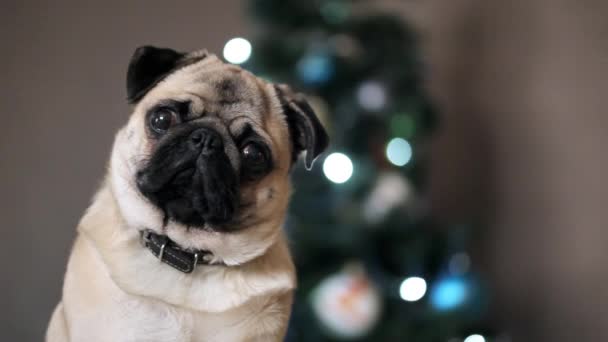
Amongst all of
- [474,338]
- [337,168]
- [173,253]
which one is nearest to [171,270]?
[173,253]

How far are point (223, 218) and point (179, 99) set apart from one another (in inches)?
11.1

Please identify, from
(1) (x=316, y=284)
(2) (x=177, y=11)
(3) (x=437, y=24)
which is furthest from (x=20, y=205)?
(3) (x=437, y=24)

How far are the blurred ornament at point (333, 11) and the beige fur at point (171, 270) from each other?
127 centimetres

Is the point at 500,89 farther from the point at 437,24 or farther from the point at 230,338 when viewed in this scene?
the point at 230,338

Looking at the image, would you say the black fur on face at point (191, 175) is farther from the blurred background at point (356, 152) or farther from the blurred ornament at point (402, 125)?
the blurred ornament at point (402, 125)

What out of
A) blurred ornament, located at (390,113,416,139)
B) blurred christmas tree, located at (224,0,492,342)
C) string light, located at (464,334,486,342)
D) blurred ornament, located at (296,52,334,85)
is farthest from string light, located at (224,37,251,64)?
string light, located at (464,334,486,342)

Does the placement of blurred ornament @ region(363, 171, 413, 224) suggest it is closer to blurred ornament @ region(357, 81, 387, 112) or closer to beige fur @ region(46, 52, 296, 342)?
blurred ornament @ region(357, 81, 387, 112)

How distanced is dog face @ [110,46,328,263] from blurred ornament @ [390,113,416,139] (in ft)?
4.45

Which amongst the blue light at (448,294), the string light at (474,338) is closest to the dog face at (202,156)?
the blue light at (448,294)

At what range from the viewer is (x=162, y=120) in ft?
4.84

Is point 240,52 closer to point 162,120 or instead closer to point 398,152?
point 398,152

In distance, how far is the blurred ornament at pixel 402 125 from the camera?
9.61 feet

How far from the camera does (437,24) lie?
4082mm

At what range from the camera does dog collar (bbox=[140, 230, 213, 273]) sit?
1.42m
